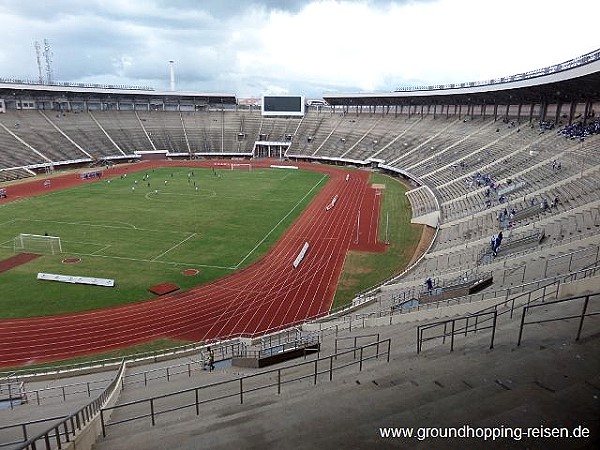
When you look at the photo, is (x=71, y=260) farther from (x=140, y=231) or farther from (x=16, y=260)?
(x=140, y=231)

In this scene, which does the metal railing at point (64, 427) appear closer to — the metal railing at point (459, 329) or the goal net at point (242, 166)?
the metal railing at point (459, 329)

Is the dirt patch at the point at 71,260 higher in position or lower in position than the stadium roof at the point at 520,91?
lower

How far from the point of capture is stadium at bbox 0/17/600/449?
8211 mm

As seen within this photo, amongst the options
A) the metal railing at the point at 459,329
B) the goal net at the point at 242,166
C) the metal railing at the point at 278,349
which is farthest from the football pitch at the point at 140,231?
the metal railing at the point at 459,329

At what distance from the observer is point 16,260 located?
3028cm

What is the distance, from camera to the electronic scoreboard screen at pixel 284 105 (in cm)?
9819

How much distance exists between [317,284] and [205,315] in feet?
23.1

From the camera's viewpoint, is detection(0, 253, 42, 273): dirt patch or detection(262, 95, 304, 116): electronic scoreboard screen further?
detection(262, 95, 304, 116): electronic scoreboard screen

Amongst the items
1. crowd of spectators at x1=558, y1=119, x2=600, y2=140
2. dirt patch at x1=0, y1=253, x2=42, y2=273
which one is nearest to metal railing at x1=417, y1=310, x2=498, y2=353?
dirt patch at x1=0, y1=253, x2=42, y2=273

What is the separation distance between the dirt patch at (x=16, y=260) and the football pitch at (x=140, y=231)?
0.64m

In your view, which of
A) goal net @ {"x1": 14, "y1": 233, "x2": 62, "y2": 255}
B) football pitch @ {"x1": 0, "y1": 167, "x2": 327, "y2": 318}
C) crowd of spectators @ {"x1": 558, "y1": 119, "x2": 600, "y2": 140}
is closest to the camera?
football pitch @ {"x1": 0, "y1": 167, "x2": 327, "y2": 318}

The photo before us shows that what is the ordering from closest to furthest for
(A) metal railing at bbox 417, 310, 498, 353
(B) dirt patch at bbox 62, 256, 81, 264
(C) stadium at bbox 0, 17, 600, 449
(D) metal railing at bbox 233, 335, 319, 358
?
(C) stadium at bbox 0, 17, 600, 449, (A) metal railing at bbox 417, 310, 498, 353, (D) metal railing at bbox 233, 335, 319, 358, (B) dirt patch at bbox 62, 256, 81, 264

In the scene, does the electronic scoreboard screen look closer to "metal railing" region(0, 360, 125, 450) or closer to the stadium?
the stadium

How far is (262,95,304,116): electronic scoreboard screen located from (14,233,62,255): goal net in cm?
7059
